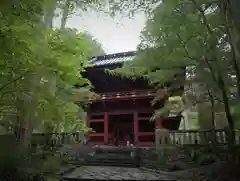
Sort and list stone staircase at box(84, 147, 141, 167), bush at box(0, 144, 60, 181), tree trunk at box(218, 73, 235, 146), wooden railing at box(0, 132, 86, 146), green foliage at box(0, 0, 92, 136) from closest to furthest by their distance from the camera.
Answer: green foliage at box(0, 0, 92, 136), bush at box(0, 144, 60, 181), tree trunk at box(218, 73, 235, 146), stone staircase at box(84, 147, 141, 167), wooden railing at box(0, 132, 86, 146)

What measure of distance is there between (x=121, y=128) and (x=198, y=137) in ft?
23.5

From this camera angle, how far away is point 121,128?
588 inches

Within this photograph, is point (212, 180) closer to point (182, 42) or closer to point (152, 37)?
point (182, 42)

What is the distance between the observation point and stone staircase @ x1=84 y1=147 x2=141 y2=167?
8.48m

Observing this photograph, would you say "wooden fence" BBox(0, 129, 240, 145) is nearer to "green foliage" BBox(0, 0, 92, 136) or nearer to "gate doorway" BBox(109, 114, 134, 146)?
"gate doorway" BBox(109, 114, 134, 146)

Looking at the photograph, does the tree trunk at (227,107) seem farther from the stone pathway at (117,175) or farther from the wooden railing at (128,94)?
the wooden railing at (128,94)

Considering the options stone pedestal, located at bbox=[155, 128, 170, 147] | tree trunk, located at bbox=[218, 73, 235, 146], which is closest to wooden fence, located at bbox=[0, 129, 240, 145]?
stone pedestal, located at bbox=[155, 128, 170, 147]

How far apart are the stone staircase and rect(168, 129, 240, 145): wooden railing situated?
5.66 feet

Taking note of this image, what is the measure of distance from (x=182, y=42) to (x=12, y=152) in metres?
5.03

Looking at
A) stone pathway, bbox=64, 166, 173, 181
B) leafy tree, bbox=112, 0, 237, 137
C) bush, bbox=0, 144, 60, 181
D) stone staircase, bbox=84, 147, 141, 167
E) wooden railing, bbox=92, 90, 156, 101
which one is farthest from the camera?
wooden railing, bbox=92, 90, 156, 101

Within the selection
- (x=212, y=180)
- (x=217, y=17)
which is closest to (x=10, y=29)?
(x=217, y=17)

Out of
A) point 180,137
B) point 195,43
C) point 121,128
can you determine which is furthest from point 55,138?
point 195,43

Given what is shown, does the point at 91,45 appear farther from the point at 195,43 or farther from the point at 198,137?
the point at 198,137

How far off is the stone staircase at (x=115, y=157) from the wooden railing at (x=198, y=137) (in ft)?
5.66
